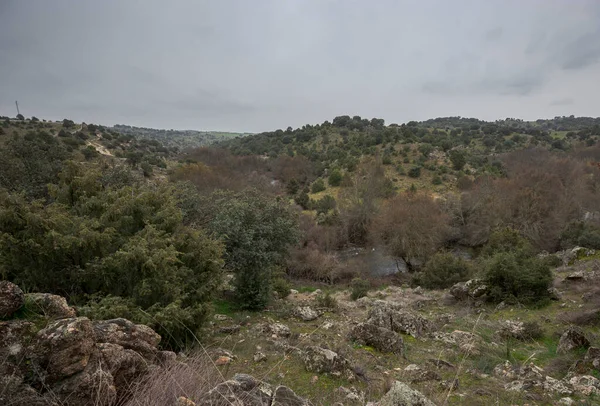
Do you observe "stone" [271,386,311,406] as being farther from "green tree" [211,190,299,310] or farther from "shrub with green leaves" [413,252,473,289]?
"shrub with green leaves" [413,252,473,289]

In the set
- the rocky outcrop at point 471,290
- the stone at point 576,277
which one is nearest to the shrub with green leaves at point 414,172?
the stone at point 576,277

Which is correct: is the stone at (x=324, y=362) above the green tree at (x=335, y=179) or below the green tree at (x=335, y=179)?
below

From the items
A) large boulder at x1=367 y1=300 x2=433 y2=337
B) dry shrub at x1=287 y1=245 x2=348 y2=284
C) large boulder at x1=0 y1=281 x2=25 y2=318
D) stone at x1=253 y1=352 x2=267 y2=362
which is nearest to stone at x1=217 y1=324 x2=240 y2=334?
stone at x1=253 y1=352 x2=267 y2=362

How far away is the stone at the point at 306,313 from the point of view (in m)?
10.6

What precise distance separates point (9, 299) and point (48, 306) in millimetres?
524

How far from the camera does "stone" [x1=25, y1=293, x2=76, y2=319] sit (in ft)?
12.8

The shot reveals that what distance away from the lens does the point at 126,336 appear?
408cm

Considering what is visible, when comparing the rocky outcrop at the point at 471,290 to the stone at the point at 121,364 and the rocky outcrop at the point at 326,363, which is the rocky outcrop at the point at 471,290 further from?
the stone at the point at 121,364

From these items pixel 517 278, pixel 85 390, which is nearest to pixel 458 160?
pixel 517 278

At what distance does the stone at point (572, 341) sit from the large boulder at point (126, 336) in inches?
307

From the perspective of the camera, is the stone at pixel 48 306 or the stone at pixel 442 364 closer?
the stone at pixel 48 306

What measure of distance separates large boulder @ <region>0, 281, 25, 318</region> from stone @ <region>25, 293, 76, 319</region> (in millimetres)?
196

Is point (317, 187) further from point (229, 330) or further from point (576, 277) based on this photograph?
point (229, 330)

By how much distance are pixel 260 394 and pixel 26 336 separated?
88.2 inches
